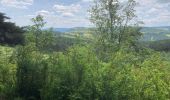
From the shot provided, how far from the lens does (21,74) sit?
79.1ft

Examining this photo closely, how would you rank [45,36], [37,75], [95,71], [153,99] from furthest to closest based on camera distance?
[45,36]
[37,75]
[95,71]
[153,99]

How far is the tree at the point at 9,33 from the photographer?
215ft

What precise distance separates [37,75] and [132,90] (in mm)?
6617

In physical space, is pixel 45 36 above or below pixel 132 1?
below

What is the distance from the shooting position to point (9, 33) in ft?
217

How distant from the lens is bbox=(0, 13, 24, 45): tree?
65562 millimetres

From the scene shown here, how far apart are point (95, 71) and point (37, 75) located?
4542mm

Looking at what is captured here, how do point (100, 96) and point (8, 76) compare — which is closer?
point (100, 96)

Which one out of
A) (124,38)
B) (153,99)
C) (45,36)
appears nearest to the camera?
(153,99)

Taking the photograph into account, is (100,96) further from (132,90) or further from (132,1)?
(132,1)

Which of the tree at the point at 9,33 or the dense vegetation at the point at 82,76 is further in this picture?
the tree at the point at 9,33

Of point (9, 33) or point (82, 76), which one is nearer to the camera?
point (82, 76)

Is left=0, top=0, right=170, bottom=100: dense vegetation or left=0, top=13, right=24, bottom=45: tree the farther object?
left=0, top=13, right=24, bottom=45: tree

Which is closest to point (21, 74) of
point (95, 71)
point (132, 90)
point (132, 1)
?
point (95, 71)
